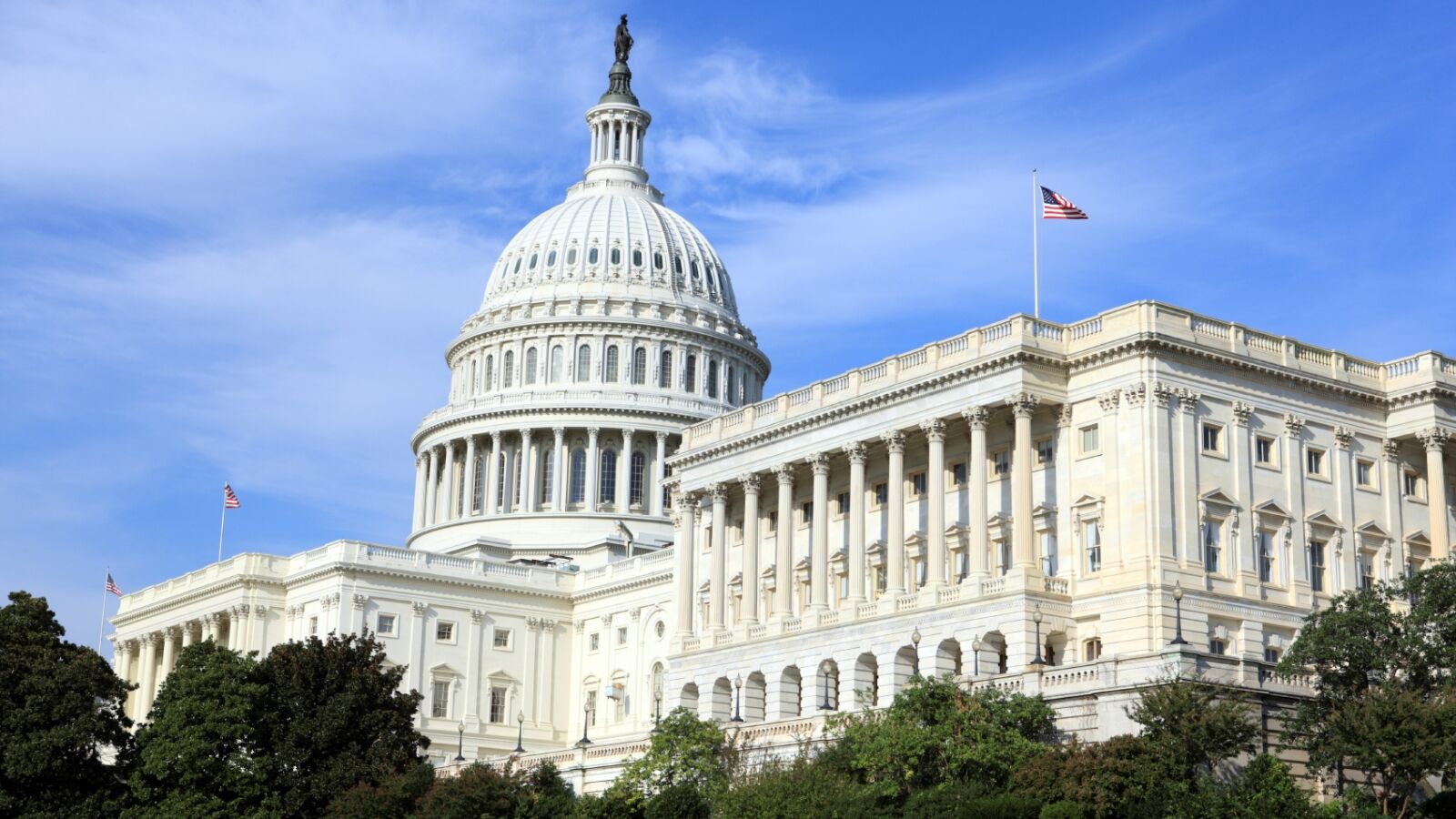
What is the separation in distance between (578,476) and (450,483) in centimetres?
1083

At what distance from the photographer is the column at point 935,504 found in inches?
3366

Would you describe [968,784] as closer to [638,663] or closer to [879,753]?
[879,753]

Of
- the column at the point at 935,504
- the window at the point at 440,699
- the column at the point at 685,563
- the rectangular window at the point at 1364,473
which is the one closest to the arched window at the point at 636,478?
the window at the point at 440,699

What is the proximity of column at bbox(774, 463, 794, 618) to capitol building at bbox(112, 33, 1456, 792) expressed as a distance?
0.16m

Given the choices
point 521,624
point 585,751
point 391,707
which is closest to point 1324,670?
point 585,751

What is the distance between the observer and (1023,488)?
83188 millimetres

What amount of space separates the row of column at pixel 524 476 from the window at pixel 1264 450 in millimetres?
65996

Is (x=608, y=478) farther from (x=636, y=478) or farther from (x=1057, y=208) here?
(x=1057, y=208)

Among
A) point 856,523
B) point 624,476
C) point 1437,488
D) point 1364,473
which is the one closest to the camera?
point 1437,488

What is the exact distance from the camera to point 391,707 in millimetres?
84875

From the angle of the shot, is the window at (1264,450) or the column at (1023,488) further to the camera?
the window at (1264,450)

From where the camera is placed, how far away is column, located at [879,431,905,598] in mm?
87562

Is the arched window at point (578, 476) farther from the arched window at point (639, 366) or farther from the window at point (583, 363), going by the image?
the arched window at point (639, 366)

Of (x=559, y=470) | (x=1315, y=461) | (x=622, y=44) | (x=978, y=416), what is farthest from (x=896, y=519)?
(x=622, y=44)
